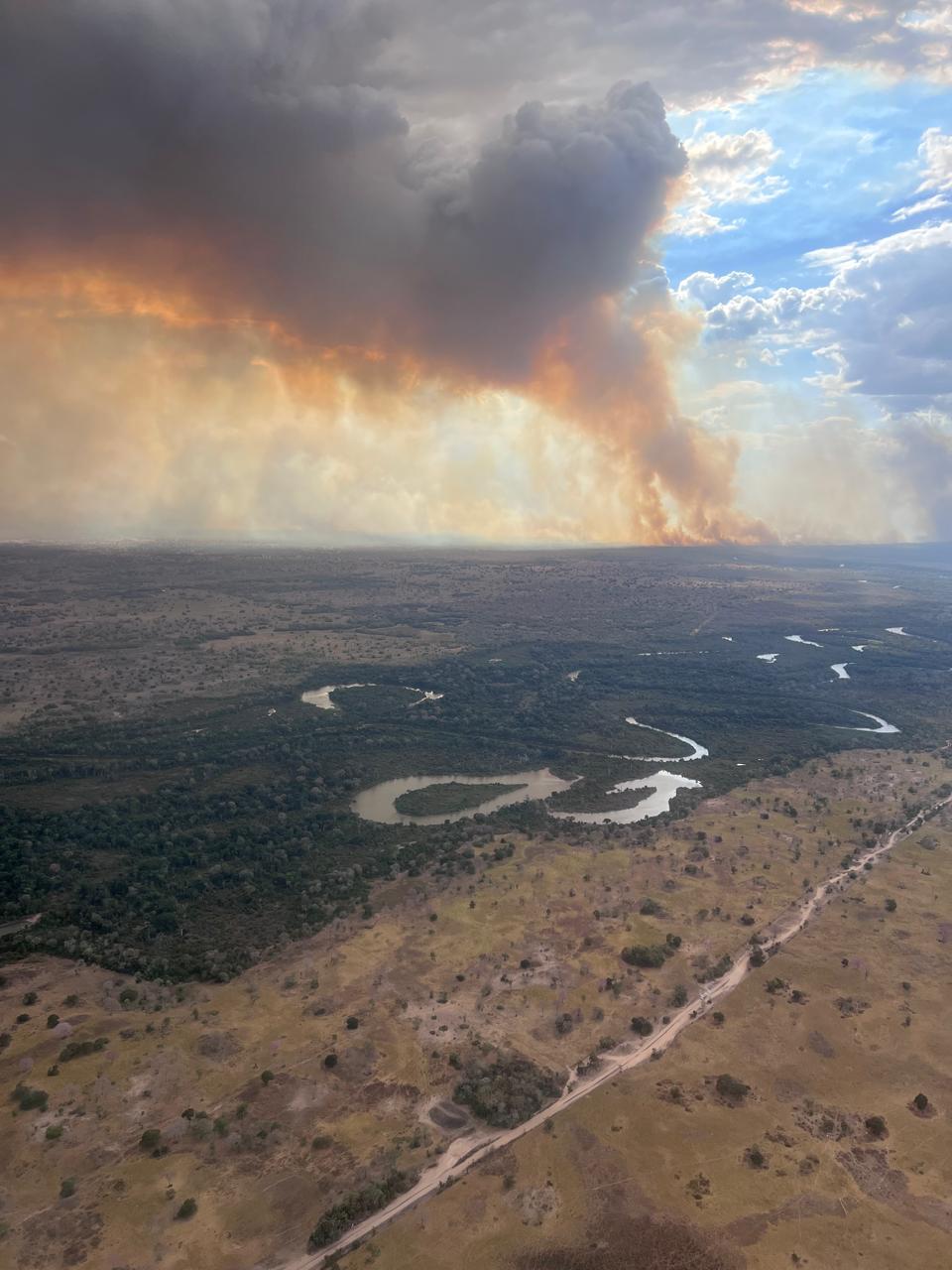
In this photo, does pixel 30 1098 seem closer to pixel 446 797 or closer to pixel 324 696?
pixel 446 797

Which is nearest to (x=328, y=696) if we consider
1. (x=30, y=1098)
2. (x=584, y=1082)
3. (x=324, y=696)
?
(x=324, y=696)

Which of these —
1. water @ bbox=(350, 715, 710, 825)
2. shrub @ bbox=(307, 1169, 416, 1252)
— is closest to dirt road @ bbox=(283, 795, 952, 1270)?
shrub @ bbox=(307, 1169, 416, 1252)

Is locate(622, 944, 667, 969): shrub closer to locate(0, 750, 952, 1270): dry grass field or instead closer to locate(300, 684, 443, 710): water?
locate(0, 750, 952, 1270): dry grass field

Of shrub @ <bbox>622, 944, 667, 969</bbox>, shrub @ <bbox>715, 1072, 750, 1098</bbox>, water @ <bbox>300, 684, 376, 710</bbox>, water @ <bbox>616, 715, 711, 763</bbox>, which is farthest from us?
water @ <bbox>300, 684, 376, 710</bbox>

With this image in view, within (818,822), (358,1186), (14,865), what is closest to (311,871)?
(14,865)

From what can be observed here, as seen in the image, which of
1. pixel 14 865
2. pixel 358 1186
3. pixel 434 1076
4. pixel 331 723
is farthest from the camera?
pixel 331 723

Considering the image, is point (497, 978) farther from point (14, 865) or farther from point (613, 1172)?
point (14, 865)
